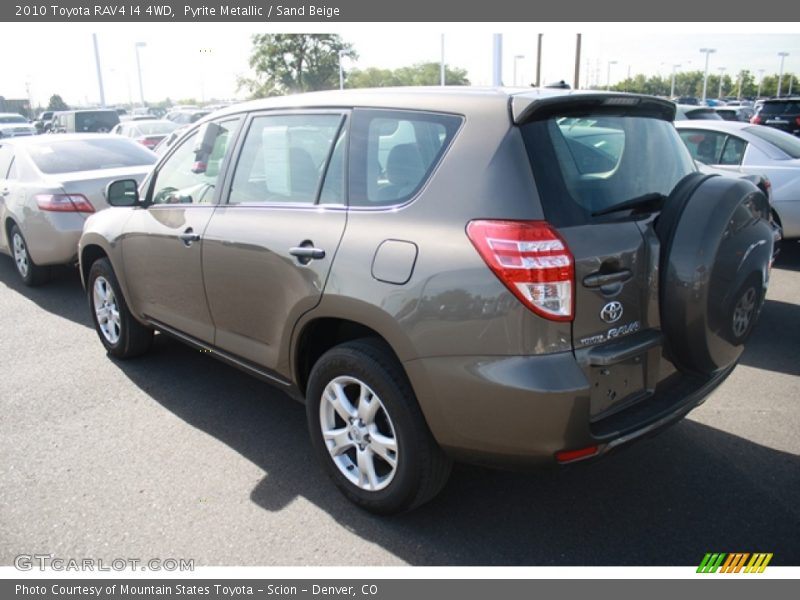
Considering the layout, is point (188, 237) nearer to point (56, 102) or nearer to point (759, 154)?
point (759, 154)

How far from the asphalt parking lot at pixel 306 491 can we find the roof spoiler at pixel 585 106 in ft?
4.55

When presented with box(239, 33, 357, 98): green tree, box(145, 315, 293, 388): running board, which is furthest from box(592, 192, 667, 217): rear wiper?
box(239, 33, 357, 98): green tree

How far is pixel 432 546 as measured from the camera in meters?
2.85

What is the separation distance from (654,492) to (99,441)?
3027 millimetres

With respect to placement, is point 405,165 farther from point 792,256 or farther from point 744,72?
point 744,72

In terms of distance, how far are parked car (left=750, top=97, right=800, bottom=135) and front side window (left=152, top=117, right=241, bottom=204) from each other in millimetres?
17345

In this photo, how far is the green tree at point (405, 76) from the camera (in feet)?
158

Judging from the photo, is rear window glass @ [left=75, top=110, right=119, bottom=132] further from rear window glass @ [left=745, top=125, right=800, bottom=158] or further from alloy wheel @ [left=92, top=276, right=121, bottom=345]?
rear window glass @ [left=745, top=125, right=800, bottom=158]

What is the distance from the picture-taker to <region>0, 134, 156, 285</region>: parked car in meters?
6.73

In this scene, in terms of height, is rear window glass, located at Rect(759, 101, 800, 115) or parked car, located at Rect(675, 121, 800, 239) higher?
rear window glass, located at Rect(759, 101, 800, 115)

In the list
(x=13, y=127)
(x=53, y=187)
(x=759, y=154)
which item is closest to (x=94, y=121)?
(x=13, y=127)

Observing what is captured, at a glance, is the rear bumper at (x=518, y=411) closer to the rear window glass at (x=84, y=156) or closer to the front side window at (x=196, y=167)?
the front side window at (x=196, y=167)
